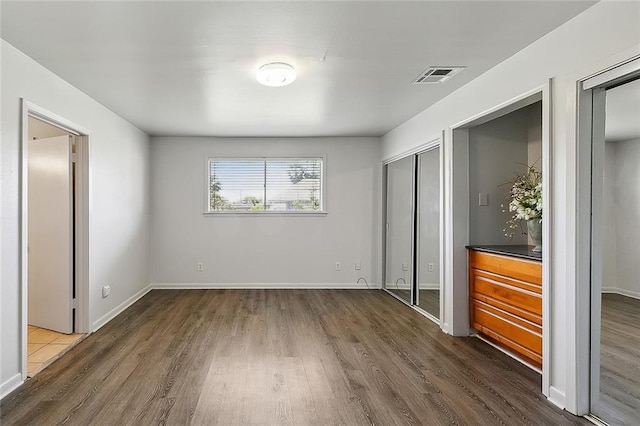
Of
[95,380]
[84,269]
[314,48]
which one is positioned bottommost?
[95,380]

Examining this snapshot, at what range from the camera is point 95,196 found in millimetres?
4098

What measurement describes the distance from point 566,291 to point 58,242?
4.35 m

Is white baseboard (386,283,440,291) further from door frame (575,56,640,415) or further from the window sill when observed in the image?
door frame (575,56,640,415)

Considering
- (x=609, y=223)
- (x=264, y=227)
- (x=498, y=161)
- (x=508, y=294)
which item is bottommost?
(x=508, y=294)

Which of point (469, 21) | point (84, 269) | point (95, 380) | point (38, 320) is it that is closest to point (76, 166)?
point (84, 269)

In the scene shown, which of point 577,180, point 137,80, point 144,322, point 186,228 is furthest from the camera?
point 186,228

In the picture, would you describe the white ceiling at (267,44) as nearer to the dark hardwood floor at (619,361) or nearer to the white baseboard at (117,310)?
the dark hardwood floor at (619,361)

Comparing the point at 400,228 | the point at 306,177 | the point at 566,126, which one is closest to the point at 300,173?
the point at 306,177

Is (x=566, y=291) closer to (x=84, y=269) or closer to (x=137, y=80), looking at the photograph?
(x=137, y=80)

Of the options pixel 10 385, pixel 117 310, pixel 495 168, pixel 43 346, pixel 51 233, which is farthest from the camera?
pixel 117 310

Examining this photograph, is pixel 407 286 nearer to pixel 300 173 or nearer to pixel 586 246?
pixel 300 173

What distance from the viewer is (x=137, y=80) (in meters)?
3.43

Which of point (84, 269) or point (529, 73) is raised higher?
point (529, 73)

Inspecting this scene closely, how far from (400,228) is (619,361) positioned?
3377 millimetres
